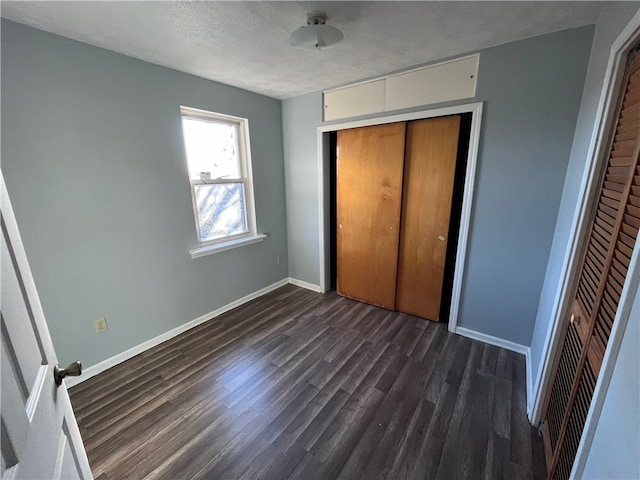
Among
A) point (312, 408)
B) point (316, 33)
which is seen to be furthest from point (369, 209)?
point (312, 408)

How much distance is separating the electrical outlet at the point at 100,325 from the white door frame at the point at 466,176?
2.11m

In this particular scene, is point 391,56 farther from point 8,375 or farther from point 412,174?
point 8,375

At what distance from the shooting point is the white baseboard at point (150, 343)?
6.41ft

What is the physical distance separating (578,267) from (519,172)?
0.88 m

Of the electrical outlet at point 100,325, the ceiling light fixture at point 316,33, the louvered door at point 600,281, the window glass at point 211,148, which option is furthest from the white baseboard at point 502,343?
the electrical outlet at point 100,325

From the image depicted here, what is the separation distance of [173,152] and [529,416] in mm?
3154

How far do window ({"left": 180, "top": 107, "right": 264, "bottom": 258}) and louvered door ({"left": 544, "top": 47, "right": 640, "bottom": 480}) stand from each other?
2.66 meters

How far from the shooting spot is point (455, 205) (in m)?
2.35

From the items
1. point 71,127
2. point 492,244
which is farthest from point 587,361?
point 71,127

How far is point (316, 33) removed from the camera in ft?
4.81

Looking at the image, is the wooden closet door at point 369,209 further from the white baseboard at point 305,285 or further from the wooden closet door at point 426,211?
the white baseboard at point 305,285

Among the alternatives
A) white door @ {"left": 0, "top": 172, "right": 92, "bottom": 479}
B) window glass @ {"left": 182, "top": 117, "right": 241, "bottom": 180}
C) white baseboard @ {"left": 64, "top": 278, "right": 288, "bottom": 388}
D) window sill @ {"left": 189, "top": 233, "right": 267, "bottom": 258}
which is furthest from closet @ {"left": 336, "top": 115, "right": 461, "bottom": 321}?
white door @ {"left": 0, "top": 172, "right": 92, "bottom": 479}

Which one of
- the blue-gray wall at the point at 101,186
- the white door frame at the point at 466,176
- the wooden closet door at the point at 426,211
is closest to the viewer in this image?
the blue-gray wall at the point at 101,186

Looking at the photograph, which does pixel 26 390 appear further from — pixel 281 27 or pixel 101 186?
pixel 281 27
